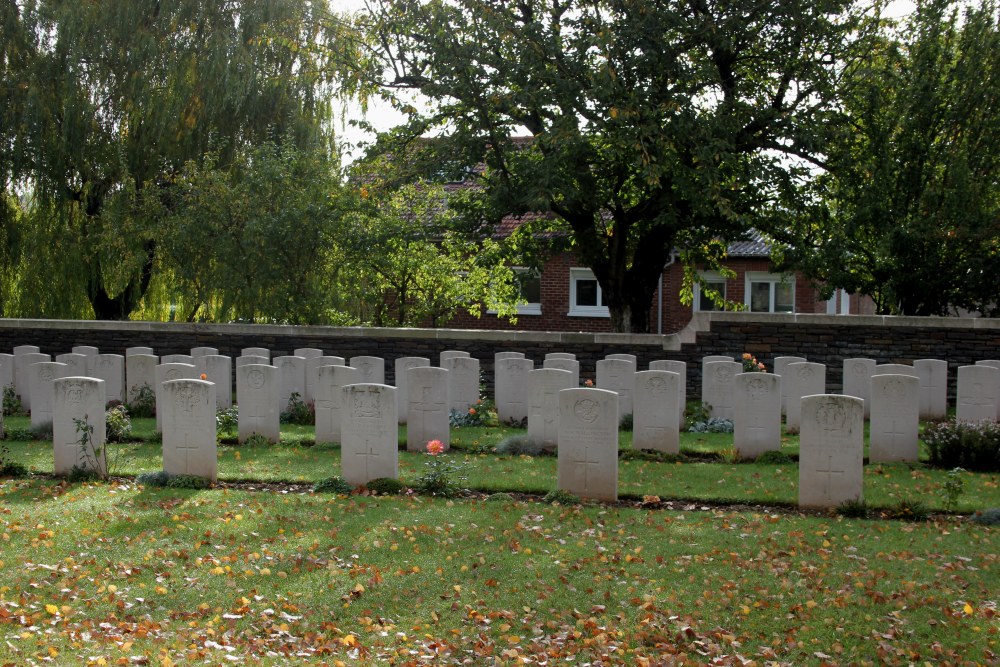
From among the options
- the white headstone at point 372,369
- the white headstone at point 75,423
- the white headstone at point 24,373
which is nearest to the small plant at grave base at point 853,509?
the white headstone at point 75,423

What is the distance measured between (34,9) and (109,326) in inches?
315

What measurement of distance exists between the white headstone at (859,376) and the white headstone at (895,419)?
3.64 meters

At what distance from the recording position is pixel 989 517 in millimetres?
8375

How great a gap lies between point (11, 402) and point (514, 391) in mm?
8375

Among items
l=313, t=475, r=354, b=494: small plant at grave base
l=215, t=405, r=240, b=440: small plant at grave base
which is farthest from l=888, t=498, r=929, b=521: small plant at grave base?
l=215, t=405, r=240, b=440: small plant at grave base

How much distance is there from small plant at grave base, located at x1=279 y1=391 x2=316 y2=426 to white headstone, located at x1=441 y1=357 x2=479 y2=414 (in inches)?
86.4

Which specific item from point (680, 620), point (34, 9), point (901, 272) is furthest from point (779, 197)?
point (34, 9)

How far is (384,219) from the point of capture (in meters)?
19.5

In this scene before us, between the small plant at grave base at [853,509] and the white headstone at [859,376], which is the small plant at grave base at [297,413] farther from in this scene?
the small plant at grave base at [853,509]

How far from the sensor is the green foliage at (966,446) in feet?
35.2

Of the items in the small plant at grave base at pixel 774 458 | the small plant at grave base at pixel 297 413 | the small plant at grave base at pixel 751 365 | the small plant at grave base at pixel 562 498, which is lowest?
the small plant at grave base at pixel 562 498

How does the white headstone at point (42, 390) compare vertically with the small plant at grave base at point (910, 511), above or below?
above

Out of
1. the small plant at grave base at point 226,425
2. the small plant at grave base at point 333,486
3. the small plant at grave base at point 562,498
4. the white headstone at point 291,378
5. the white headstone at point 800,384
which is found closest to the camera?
the small plant at grave base at point 562,498

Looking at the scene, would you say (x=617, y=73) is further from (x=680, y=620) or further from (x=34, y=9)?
(x=34, y=9)
